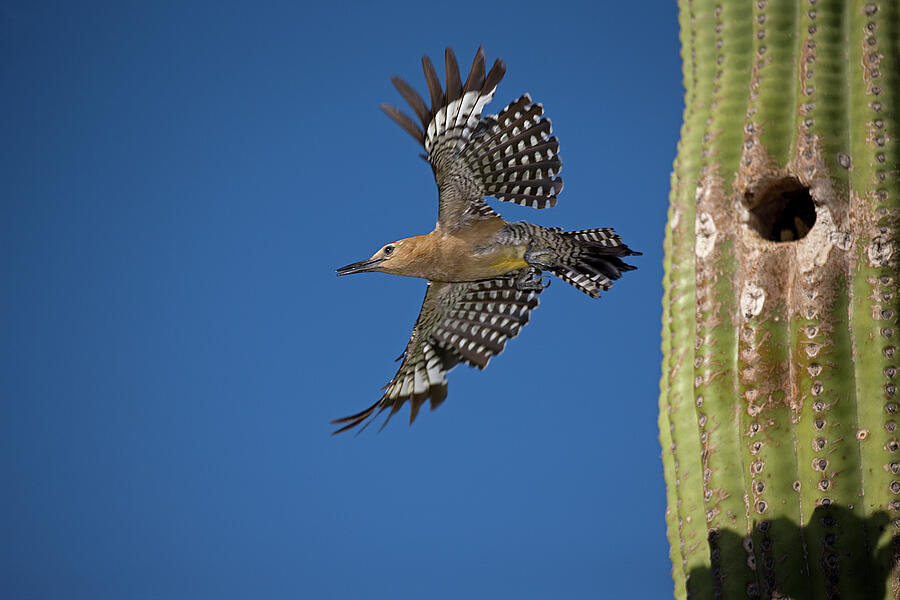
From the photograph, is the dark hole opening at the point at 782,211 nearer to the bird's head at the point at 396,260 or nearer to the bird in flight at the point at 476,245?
the bird in flight at the point at 476,245

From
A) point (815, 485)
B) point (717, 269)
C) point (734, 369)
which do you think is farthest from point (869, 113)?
point (815, 485)

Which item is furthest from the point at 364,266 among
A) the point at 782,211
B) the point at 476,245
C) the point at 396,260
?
the point at 782,211

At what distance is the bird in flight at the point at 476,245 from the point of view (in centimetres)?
281

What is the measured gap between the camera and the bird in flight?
281cm

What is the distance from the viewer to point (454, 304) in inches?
131

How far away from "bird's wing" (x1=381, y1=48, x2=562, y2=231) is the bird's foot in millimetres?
290

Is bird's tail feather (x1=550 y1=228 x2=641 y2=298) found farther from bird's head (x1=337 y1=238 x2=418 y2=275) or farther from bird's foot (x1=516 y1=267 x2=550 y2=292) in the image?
bird's head (x1=337 y1=238 x2=418 y2=275)

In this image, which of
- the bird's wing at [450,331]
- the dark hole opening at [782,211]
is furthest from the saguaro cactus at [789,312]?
the bird's wing at [450,331]

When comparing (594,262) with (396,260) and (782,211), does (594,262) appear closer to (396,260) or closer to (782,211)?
(396,260)

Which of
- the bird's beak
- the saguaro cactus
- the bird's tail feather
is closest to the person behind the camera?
the saguaro cactus

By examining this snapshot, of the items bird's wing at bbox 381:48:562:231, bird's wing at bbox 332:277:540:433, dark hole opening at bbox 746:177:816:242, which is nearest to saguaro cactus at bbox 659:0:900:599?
→ dark hole opening at bbox 746:177:816:242

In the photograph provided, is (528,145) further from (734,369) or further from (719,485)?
(719,485)

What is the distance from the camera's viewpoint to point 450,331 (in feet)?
11.0

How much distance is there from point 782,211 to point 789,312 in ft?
1.07
